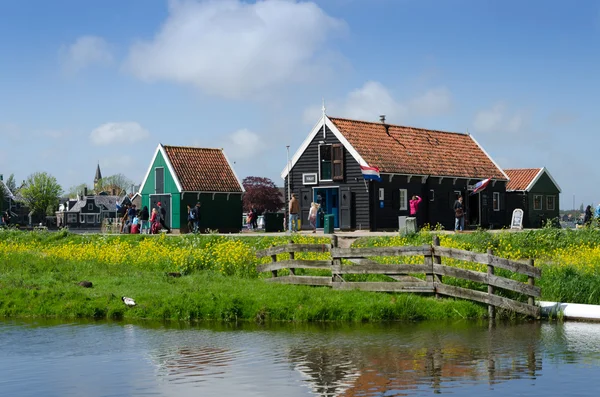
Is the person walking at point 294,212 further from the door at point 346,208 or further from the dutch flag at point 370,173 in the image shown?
the dutch flag at point 370,173

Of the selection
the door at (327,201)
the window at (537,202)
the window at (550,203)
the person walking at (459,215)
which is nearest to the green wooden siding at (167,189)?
the door at (327,201)

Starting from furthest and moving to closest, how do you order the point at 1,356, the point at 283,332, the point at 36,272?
the point at 36,272 < the point at 283,332 < the point at 1,356

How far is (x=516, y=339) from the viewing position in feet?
54.6

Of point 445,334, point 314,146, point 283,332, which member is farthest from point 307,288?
point 314,146

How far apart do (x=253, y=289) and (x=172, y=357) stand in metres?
6.65

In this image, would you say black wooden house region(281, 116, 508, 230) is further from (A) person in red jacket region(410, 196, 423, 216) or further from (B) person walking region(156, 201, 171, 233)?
(B) person walking region(156, 201, 171, 233)

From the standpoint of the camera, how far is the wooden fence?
19328mm

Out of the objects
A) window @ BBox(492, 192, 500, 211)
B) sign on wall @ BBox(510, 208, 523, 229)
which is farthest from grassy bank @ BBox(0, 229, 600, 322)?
window @ BBox(492, 192, 500, 211)

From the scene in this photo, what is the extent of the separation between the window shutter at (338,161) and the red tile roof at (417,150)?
0.80 metres

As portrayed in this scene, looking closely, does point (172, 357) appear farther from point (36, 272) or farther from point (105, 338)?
point (36, 272)

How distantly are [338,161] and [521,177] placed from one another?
27714 millimetres

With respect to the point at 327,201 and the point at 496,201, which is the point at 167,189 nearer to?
the point at 327,201

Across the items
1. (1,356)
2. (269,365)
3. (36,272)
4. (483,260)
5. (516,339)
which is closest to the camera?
(269,365)

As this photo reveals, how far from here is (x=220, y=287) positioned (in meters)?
22.2
